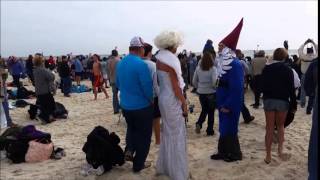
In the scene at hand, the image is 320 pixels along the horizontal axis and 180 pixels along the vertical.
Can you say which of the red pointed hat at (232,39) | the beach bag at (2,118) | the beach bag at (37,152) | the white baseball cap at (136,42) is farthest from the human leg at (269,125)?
the beach bag at (2,118)

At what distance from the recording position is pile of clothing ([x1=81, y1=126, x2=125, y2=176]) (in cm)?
559

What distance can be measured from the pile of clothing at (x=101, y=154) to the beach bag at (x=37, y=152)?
3.82 feet

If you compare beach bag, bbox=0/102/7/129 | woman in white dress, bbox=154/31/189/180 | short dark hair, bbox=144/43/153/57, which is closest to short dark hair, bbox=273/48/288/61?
woman in white dress, bbox=154/31/189/180

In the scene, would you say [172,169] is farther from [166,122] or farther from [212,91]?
[212,91]

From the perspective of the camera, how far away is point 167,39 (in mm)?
5125

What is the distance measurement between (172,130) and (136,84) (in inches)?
28.8

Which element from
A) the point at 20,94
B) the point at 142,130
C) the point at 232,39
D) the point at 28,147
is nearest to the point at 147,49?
the point at 232,39

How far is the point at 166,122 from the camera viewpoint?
16.8 ft

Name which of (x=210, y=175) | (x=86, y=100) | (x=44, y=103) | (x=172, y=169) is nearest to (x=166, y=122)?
(x=172, y=169)

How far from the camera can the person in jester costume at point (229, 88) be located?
19.0 ft

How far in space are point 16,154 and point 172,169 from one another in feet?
9.17

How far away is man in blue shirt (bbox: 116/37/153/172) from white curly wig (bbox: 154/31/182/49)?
1.00ft

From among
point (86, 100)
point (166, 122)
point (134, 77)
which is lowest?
point (86, 100)

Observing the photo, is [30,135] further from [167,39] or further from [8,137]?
[167,39]
